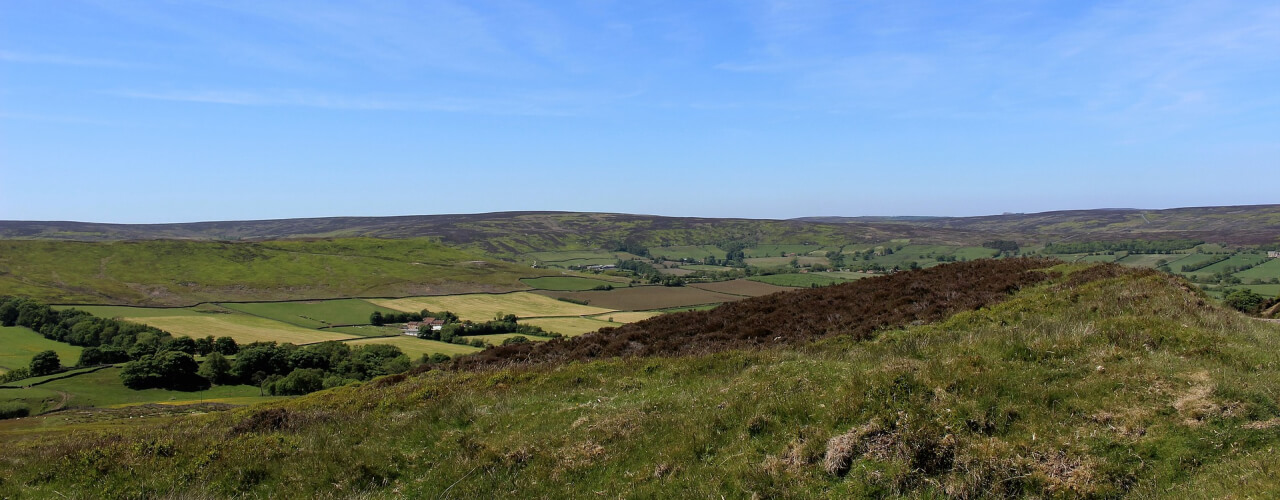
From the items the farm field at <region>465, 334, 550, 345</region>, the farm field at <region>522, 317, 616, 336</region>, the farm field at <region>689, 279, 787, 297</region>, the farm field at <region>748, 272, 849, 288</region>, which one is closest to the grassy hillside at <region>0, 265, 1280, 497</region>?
the farm field at <region>465, 334, 550, 345</region>

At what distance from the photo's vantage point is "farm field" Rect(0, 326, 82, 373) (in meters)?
71.1

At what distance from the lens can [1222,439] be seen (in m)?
7.80

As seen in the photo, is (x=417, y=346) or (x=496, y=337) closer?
(x=417, y=346)

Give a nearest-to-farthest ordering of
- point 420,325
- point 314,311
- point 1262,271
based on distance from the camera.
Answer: point 1262,271 → point 420,325 → point 314,311

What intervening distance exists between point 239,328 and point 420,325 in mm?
26082

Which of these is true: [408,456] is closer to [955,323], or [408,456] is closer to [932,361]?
[932,361]

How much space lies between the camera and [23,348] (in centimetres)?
8038

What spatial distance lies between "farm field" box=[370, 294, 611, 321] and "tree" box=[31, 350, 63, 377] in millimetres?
53482

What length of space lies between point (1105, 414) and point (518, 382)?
12.7 m

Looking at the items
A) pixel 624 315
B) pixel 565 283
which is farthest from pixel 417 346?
pixel 565 283

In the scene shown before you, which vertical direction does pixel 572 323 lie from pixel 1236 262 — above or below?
below

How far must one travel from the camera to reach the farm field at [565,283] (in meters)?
152

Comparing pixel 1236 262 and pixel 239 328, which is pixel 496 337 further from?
pixel 1236 262

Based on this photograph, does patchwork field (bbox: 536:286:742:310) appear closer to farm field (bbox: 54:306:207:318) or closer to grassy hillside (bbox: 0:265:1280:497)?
farm field (bbox: 54:306:207:318)
